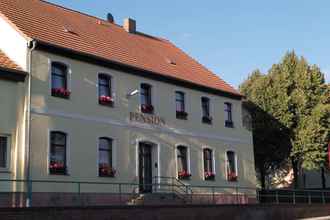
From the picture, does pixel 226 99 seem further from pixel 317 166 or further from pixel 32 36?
pixel 32 36

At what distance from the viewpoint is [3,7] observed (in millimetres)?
24016

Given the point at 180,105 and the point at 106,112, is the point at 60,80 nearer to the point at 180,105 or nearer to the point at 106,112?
the point at 106,112

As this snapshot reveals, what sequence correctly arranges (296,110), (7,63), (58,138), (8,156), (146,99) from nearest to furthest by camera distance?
(8,156), (7,63), (58,138), (146,99), (296,110)

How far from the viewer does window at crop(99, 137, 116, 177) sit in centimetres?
2392

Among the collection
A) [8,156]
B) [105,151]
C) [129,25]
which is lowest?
[8,156]

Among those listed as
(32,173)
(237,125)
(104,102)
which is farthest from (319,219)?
(32,173)

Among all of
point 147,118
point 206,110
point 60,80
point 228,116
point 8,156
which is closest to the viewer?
point 8,156

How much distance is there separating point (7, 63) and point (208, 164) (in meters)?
13.1

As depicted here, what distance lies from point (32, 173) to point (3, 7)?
7.87 metres

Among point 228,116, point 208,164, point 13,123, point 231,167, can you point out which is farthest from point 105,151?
point 228,116

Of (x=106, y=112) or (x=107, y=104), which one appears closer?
(x=106, y=112)

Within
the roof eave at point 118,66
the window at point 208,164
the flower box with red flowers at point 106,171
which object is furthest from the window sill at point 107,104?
the window at point 208,164

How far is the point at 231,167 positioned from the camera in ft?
104

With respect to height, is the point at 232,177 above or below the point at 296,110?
below
